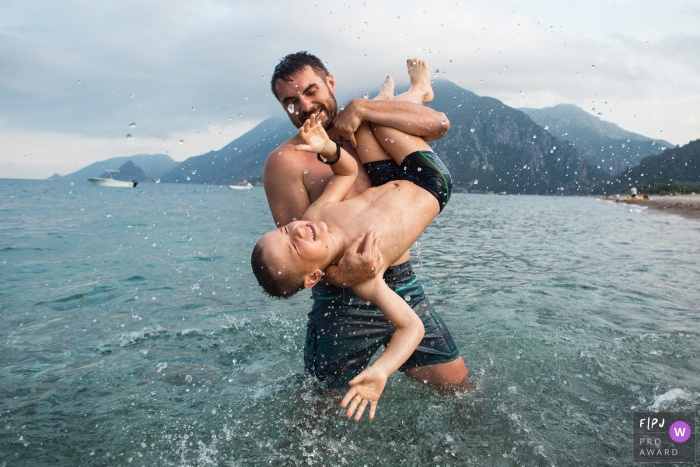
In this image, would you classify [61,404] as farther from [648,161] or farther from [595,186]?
[595,186]

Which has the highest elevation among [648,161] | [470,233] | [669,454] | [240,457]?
[240,457]

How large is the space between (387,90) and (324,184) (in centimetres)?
154

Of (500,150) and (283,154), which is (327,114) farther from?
(500,150)

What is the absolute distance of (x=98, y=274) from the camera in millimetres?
11914

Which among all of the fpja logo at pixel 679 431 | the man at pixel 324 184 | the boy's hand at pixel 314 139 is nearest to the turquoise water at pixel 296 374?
the fpja logo at pixel 679 431

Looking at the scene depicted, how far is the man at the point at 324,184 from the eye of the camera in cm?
374

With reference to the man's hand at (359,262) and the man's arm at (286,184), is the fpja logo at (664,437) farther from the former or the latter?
the man's arm at (286,184)

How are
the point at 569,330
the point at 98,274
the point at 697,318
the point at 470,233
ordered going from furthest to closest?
1. the point at 470,233
2. the point at 98,274
3. the point at 697,318
4. the point at 569,330

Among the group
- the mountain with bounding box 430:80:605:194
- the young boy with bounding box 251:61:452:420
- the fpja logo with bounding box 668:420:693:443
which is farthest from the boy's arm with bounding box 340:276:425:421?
the mountain with bounding box 430:80:605:194

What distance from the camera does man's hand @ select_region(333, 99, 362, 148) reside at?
12.2ft

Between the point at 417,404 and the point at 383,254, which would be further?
the point at 417,404

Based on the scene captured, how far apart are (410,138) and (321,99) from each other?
0.81 m

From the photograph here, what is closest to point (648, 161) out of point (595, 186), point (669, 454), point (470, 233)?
point (595, 186)

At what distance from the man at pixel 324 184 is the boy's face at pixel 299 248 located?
1.65 ft
